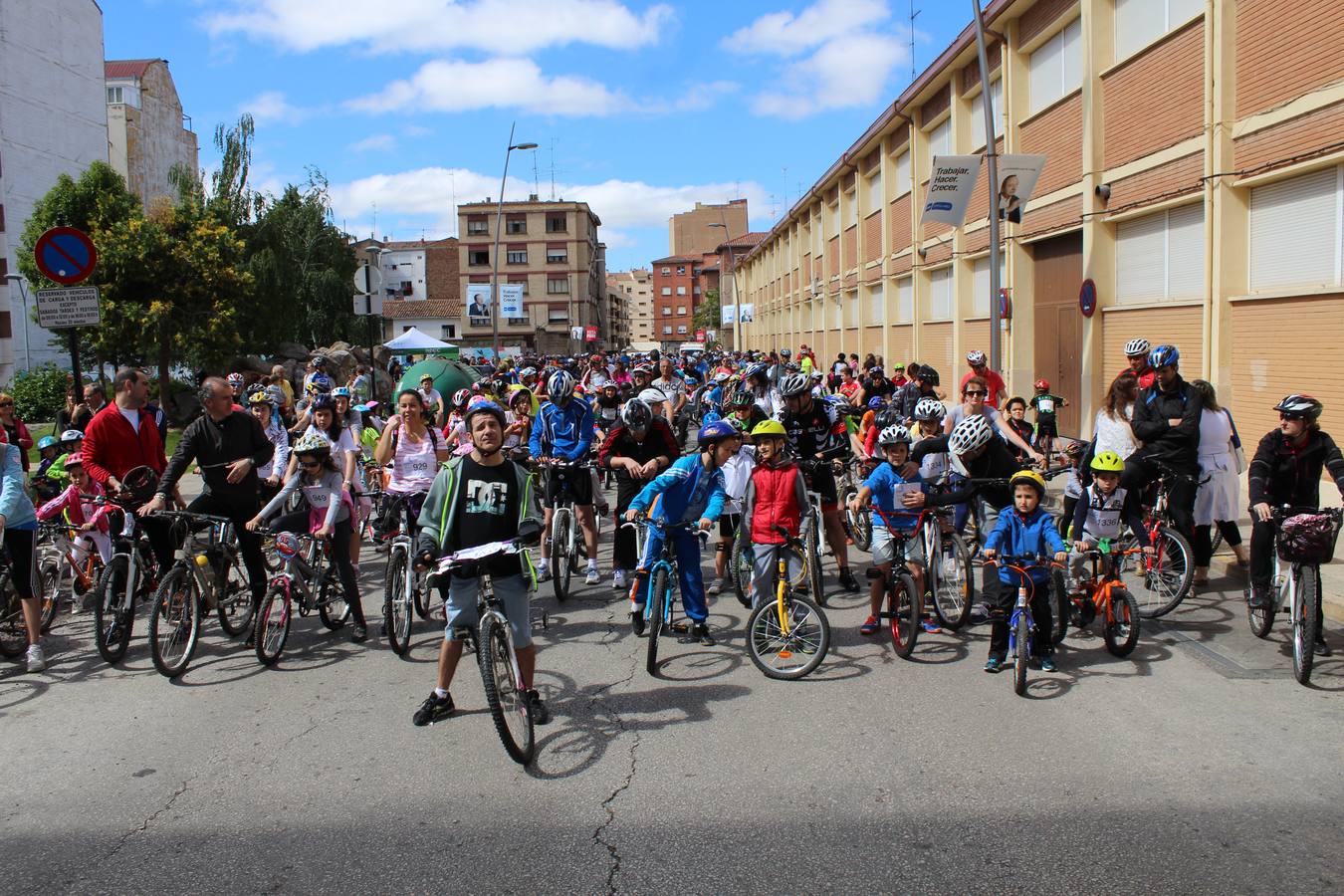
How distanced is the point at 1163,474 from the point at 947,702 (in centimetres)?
360

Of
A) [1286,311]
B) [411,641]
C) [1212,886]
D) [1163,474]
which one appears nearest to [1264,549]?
[1163,474]

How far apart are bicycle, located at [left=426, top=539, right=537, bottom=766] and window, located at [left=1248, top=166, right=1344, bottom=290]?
405 inches

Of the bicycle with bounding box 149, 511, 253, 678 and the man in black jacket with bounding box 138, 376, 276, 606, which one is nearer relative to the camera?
the bicycle with bounding box 149, 511, 253, 678

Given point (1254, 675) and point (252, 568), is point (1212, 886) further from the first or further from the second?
point (252, 568)

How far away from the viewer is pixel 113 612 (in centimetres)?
695

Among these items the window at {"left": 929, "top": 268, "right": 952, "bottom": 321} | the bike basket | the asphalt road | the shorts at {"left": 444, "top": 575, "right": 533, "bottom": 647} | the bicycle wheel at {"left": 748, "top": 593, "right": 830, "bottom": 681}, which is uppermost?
the window at {"left": 929, "top": 268, "right": 952, "bottom": 321}

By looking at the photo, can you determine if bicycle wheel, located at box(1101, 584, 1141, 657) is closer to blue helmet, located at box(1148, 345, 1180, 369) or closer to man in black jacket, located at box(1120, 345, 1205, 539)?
man in black jacket, located at box(1120, 345, 1205, 539)

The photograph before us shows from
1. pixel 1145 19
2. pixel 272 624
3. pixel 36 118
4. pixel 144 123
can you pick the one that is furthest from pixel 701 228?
pixel 272 624

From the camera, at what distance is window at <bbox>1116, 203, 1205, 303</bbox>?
544 inches

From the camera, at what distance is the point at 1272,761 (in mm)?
4777

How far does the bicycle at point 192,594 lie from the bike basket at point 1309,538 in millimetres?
6784

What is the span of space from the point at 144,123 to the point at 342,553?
2260 inches

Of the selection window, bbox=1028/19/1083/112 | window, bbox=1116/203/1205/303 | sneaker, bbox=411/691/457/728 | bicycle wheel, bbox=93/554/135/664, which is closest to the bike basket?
sneaker, bbox=411/691/457/728

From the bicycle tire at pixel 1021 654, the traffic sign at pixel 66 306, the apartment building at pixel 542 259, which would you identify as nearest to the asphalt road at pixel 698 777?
the bicycle tire at pixel 1021 654
